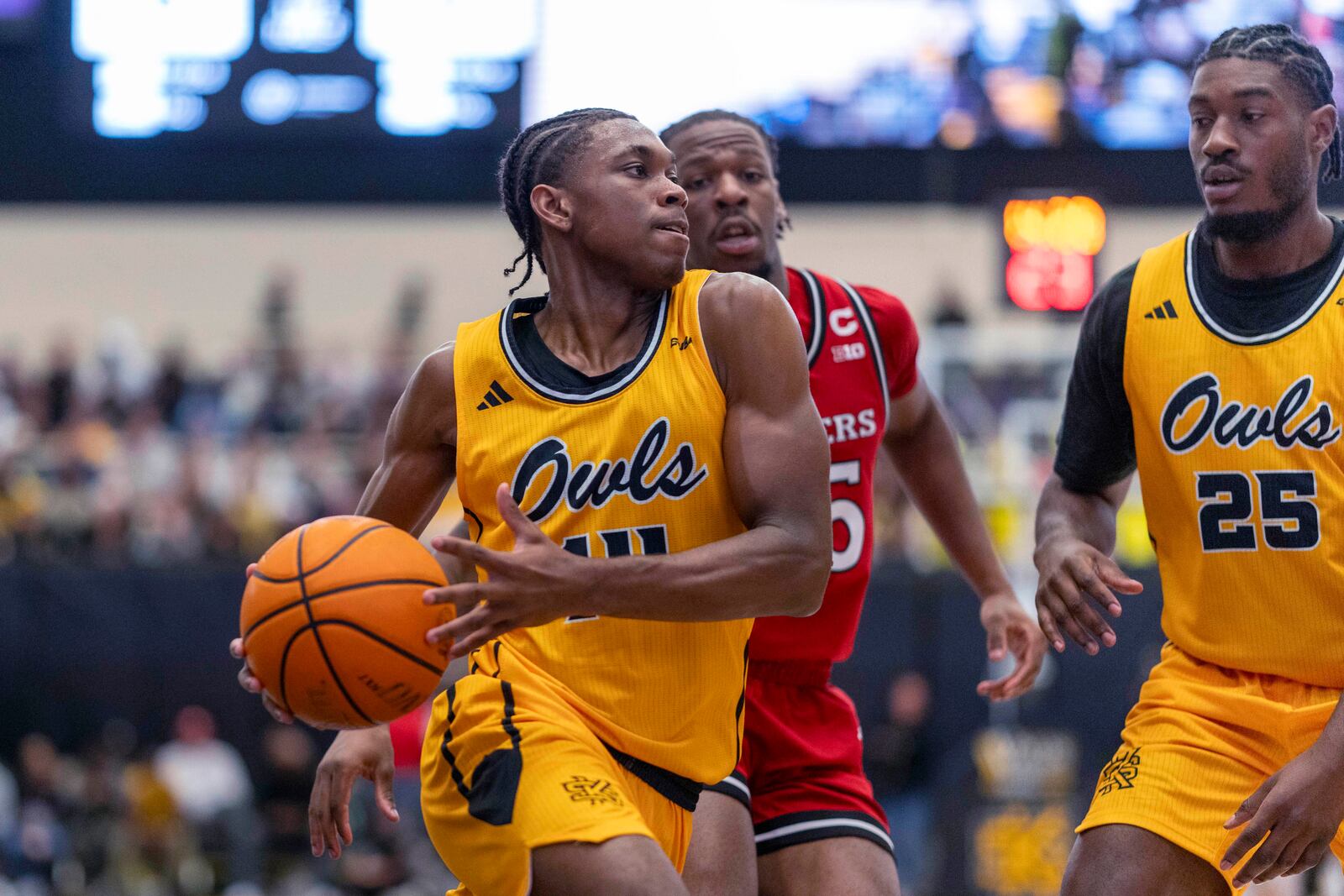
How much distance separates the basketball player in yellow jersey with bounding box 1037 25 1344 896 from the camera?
387cm

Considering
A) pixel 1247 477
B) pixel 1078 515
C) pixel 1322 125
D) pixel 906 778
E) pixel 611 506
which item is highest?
pixel 1322 125

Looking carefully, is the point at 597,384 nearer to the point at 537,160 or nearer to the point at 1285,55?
the point at 537,160

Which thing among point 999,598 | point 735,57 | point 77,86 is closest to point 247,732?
point 77,86

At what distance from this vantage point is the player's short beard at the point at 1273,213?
13.2 feet

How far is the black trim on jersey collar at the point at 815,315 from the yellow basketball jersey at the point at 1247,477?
3.18 feet

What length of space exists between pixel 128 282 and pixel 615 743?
15.4m

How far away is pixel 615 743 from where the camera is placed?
3789 mm

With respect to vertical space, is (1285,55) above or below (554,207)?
above

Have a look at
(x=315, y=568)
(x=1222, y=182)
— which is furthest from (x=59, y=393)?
(x=1222, y=182)

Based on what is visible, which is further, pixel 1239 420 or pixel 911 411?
pixel 911 411

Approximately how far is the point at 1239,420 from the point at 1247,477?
134 mm

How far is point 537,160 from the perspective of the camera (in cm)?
412

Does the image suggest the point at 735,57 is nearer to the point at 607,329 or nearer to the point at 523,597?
the point at 607,329

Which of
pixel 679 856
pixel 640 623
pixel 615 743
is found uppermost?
pixel 640 623
